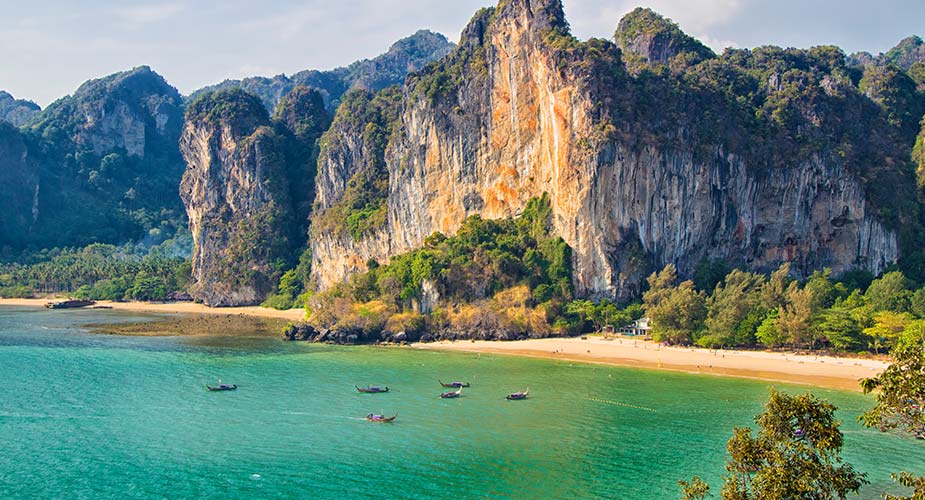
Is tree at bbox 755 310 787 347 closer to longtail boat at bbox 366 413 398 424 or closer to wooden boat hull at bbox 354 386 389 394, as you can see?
wooden boat hull at bbox 354 386 389 394

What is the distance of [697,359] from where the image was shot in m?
58.6

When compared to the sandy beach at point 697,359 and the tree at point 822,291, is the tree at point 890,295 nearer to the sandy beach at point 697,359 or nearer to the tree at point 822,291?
the tree at point 822,291

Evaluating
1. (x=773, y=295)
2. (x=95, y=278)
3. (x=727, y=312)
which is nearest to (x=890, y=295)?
(x=773, y=295)

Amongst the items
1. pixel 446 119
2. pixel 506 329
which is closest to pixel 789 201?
pixel 506 329

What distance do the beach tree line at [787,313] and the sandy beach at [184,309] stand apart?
52.8 meters

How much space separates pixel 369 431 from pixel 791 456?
25.1 metres

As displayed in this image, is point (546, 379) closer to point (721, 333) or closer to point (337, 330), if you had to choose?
point (721, 333)

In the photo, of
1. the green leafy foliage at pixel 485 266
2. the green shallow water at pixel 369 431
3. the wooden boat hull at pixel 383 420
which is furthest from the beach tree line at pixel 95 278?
the wooden boat hull at pixel 383 420

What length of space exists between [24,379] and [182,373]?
10278 mm

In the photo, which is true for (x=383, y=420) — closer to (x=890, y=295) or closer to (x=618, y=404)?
(x=618, y=404)

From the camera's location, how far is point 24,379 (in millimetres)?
53656

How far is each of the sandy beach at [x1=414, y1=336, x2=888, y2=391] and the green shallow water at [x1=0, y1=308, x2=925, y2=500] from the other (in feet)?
9.35

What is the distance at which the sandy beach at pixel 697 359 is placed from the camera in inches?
2034

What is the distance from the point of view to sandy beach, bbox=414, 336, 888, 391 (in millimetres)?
51656
